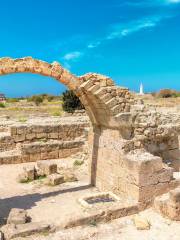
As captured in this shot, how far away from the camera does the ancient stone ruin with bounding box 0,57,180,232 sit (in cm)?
750

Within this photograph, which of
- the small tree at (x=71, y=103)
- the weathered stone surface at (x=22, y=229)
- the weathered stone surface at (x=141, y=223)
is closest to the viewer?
the weathered stone surface at (x=22, y=229)

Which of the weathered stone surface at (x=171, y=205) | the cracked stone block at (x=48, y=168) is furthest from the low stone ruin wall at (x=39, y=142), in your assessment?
the weathered stone surface at (x=171, y=205)

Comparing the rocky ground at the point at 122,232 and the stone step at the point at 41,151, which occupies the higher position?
the stone step at the point at 41,151

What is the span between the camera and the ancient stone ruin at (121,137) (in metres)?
7.50

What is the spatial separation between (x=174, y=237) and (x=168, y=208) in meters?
0.84

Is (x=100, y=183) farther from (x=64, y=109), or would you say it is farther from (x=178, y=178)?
(x=64, y=109)

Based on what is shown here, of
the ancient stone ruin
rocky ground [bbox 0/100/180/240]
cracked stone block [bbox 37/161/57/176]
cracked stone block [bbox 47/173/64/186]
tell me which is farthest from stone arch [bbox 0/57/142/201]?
cracked stone block [bbox 37/161/57/176]

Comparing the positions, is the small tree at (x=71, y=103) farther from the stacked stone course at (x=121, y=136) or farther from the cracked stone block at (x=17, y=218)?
the cracked stone block at (x=17, y=218)

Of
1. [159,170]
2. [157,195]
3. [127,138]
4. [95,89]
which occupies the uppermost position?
[95,89]

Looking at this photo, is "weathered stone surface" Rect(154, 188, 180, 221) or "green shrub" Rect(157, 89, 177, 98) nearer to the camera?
"weathered stone surface" Rect(154, 188, 180, 221)

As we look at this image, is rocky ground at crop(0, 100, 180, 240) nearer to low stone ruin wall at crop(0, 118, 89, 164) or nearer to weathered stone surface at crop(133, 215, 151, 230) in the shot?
weathered stone surface at crop(133, 215, 151, 230)

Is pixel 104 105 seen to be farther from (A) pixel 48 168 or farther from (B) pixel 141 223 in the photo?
(A) pixel 48 168

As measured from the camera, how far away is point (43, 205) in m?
7.95

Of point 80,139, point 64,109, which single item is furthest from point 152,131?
point 64,109
